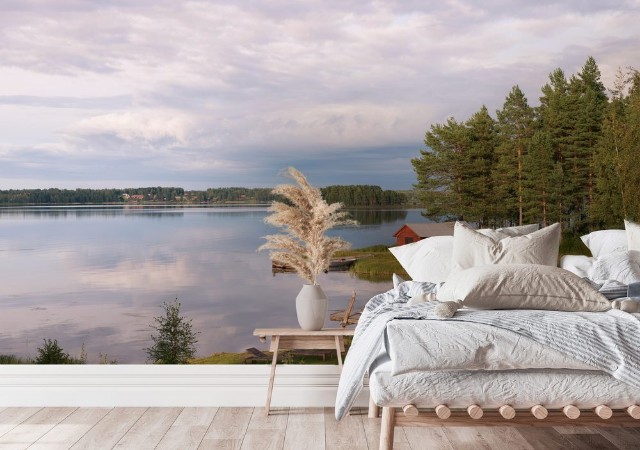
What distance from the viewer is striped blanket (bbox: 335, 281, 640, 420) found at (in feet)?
9.85

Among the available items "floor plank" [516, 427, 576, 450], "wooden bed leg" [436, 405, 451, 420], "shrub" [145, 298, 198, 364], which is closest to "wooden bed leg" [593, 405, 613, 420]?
"wooden bed leg" [436, 405, 451, 420]

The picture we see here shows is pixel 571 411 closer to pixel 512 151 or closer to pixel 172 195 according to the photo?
pixel 512 151

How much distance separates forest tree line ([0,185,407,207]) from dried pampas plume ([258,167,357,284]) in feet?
2.41

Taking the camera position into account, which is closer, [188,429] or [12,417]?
[188,429]

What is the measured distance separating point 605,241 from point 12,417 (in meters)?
3.66

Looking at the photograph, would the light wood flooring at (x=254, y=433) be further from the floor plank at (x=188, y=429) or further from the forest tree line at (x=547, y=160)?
the forest tree line at (x=547, y=160)

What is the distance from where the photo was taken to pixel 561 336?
3064 mm

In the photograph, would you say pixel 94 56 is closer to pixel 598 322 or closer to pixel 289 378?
pixel 289 378

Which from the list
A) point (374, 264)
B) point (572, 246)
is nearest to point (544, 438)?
point (572, 246)

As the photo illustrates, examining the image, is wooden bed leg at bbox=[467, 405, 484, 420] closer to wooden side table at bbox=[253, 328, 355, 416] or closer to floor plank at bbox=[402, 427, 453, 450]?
floor plank at bbox=[402, 427, 453, 450]

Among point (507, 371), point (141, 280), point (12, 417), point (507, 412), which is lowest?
point (12, 417)

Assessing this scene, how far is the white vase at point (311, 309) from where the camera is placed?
15.0 ft

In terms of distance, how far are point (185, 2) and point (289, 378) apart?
8.58ft

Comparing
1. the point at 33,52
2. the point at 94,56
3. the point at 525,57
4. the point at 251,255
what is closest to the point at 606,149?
the point at 525,57
